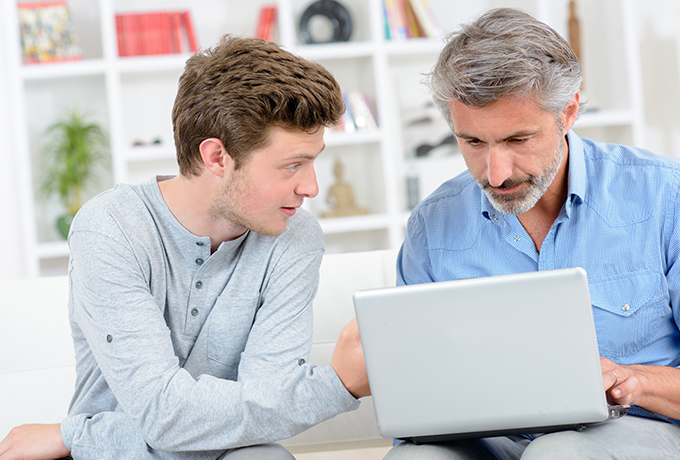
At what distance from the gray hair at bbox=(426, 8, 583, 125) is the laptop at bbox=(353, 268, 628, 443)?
450 mm

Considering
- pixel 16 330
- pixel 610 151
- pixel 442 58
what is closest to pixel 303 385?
pixel 442 58

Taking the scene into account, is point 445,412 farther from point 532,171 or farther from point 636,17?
point 636,17

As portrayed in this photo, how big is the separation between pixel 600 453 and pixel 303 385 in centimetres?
49

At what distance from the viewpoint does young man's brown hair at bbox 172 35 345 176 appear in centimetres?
128

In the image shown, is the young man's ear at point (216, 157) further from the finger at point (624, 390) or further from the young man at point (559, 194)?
the finger at point (624, 390)

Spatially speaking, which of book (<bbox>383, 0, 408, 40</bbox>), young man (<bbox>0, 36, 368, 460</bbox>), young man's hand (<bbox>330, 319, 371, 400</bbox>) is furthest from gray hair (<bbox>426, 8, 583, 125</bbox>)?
Answer: book (<bbox>383, 0, 408, 40</bbox>)

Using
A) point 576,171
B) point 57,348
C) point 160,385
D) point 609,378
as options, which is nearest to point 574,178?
point 576,171

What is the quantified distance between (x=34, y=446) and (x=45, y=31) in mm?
2300

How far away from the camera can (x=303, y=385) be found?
3.91 feet

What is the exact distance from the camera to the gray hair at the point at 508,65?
125 centimetres

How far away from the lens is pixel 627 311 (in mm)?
1298

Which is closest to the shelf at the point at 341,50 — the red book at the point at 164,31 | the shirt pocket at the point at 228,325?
the red book at the point at 164,31

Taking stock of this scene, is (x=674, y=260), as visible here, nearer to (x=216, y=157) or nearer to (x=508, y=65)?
(x=508, y=65)

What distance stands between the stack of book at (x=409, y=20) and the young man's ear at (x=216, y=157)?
206 cm
